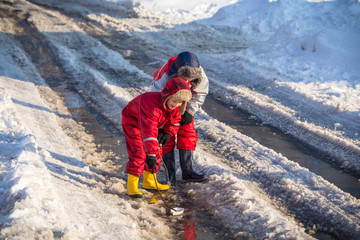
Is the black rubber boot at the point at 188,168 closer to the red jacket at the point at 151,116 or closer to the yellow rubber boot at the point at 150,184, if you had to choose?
the yellow rubber boot at the point at 150,184

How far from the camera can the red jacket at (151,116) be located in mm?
3400

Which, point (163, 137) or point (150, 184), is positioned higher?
point (163, 137)

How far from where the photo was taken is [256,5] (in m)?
18.3

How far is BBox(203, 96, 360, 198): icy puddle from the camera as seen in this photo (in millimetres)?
4396

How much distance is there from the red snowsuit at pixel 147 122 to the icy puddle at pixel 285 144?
2177 millimetres

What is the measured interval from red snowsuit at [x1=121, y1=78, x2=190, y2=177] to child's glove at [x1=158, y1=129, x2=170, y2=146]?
0.15 ft

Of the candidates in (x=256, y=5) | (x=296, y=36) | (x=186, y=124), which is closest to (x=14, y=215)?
(x=186, y=124)

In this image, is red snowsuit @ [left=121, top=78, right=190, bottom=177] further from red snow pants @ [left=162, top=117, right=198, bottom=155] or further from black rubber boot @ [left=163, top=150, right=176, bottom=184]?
black rubber boot @ [left=163, top=150, right=176, bottom=184]

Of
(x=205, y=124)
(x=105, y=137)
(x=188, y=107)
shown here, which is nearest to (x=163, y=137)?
(x=188, y=107)

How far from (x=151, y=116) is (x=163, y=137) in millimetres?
430

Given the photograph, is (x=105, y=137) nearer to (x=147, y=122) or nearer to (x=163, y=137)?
(x=163, y=137)

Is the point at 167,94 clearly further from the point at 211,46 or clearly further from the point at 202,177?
the point at 211,46

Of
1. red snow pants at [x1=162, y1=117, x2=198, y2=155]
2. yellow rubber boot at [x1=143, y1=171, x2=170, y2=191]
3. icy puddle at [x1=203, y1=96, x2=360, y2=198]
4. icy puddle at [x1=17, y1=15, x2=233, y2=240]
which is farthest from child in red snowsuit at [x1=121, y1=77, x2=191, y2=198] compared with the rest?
icy puddle at [x1=203, y1=96, x2=360, y2=198]

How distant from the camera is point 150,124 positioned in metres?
3.46
